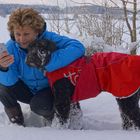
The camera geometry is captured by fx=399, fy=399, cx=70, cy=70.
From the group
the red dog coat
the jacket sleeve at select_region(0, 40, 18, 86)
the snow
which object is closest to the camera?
the snow

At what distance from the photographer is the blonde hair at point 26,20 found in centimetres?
227

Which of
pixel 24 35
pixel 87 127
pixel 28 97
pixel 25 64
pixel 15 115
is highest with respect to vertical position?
pixel 24 35

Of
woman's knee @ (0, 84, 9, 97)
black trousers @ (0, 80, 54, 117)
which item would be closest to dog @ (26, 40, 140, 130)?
black trousers @ (0, 80, 54, 117)

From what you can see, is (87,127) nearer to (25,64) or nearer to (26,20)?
(25,64)

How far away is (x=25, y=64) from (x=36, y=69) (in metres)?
0.07

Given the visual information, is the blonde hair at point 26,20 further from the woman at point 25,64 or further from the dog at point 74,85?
the dog at point 74,85

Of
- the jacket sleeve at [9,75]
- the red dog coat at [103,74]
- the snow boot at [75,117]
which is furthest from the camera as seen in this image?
the snow boot at [75,117]

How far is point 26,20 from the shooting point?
227 cm

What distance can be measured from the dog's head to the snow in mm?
362

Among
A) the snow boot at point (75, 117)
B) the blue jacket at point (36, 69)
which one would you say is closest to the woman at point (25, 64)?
the blue jacket at point (36, 69)

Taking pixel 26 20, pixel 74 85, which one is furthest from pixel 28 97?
pixel 26 20

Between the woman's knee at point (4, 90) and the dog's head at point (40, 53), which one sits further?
the woman's knee at point (4, 90)

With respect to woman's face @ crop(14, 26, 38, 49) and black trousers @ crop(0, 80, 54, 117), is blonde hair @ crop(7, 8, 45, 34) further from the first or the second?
black trousers @ crop(0, 80, 54, 117)

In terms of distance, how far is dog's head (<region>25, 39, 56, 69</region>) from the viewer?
2.21 meters
